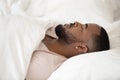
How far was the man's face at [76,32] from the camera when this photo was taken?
4.16 ft


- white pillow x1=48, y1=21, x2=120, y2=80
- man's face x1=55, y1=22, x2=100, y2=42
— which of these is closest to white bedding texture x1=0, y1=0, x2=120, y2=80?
white pillow x1=48, y1=21, x2=120, y2=80

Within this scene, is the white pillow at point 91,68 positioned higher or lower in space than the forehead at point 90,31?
lower

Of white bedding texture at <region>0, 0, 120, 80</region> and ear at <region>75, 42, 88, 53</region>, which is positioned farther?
ear at <region>75, 42, 88, 53</region>

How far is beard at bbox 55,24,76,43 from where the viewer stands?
128cm

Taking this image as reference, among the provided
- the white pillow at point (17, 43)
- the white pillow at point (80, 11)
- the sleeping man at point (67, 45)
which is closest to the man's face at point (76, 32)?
the sleeping man at point (67, 45)

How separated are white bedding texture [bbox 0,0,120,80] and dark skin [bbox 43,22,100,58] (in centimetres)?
10

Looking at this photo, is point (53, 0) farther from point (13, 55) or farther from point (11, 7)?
point (13, 55)

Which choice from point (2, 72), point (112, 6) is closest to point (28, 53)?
point (2, 72)

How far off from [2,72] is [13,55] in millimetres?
97

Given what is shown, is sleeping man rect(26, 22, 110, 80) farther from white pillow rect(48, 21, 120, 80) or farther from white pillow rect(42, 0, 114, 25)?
white pillow rect(42, 0, 114, 25)

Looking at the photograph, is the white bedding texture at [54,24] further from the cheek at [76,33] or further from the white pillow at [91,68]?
the cheek at [76,33]

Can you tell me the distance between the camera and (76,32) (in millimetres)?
1286

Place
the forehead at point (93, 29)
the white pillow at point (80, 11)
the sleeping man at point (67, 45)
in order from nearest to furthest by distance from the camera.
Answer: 1. the sleeping man at point (67, 45)
2. the forehead at point (93, 29)
3. the white pillow at point (80, 11)

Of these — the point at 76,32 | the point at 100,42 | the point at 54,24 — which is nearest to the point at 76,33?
the point at 76,32
